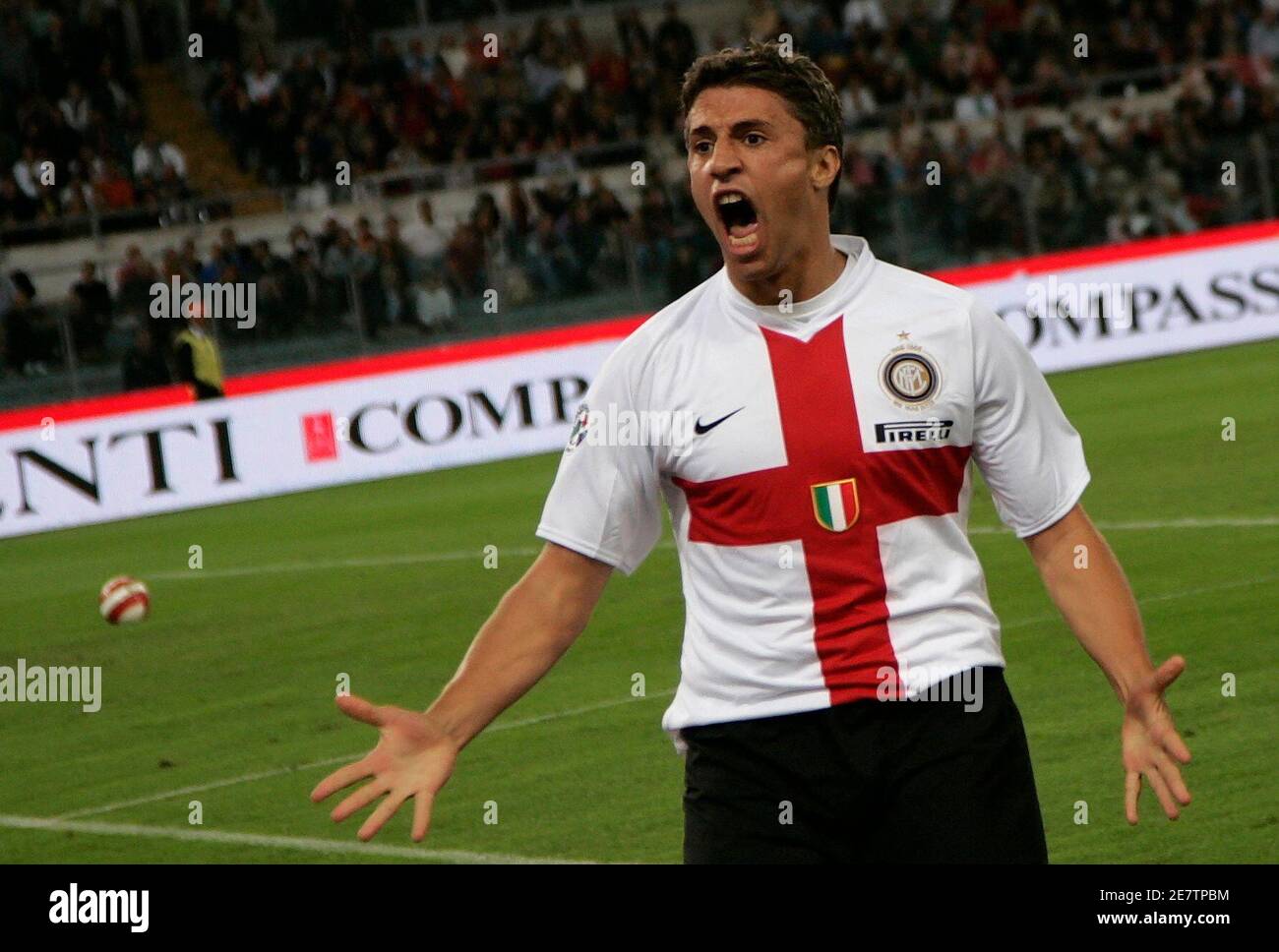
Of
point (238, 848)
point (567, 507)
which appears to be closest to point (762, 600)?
point (567, 507)

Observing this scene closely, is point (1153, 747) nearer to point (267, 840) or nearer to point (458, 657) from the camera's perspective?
point (267, 840)

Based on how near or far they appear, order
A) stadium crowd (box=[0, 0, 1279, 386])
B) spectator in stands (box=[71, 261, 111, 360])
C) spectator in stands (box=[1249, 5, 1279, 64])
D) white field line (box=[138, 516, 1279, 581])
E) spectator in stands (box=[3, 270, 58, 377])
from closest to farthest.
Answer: white field line (box=[138, 516, 1279, 581])
spectator in stands (box=[3, 270, 58, 377])
spectator in stands (box=[71, 261, 111, 360])
stadium crowd (box=[0, 0, 1279, 386])
spectator in stands (box=[1249, 5, 1279, 64])

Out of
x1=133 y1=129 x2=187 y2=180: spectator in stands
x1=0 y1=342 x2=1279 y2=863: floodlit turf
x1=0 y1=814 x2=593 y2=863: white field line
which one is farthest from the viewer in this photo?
x1=133 y1=129 x2=187 y2=180: spectator in stands

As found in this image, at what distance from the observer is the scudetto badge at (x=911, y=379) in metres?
4.33

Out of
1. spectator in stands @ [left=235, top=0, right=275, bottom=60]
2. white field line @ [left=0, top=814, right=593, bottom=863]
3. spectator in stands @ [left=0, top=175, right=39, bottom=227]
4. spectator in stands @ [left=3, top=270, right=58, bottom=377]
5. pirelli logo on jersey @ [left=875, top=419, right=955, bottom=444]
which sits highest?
spectator in stands @ [left=235, top=0, right=275, bottom=60]

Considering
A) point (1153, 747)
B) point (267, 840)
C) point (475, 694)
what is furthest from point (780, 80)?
point (267, 840)

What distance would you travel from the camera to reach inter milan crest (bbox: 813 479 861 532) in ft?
14.0

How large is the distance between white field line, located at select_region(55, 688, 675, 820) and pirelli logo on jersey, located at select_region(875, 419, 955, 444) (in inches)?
215

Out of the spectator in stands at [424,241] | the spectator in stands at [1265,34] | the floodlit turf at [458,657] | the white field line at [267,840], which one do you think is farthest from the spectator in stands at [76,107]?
the white field line at [267,840]
